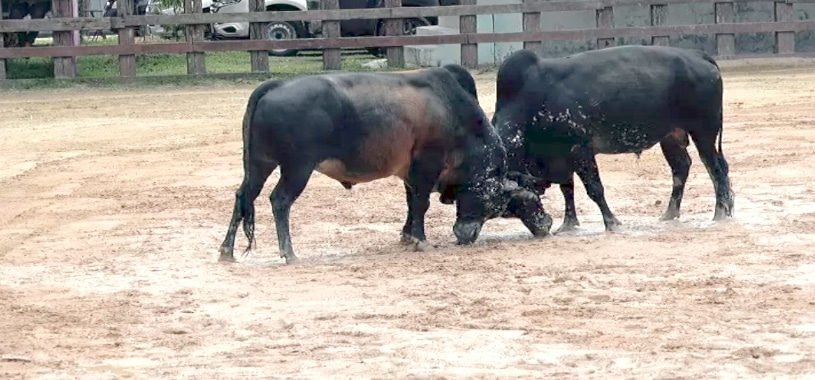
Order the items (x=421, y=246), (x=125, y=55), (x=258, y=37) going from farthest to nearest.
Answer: (x=258, y=37) < (x=125, y=55) < (x=421, y=246)

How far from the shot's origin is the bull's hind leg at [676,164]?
37.4 ft

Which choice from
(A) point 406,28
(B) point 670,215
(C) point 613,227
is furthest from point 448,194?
(A) point 406,28

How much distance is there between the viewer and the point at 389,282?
9.05 meters

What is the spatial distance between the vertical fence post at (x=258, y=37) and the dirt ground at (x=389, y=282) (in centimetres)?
793

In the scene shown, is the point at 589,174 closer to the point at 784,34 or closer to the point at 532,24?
the point at 532,24

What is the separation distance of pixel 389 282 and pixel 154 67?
16.6m

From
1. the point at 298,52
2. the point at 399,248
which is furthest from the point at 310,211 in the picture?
the point at 298,52

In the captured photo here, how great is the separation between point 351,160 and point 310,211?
2166 millimetres

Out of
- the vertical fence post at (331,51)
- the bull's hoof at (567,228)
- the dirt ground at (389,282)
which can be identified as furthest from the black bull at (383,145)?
the vertical fence post at (331,51)

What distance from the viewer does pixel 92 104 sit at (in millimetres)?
20141

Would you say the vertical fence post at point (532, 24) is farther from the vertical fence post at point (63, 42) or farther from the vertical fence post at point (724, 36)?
the vertical fence post at point (63, 42)

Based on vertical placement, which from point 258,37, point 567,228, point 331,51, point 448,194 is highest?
point 258,37

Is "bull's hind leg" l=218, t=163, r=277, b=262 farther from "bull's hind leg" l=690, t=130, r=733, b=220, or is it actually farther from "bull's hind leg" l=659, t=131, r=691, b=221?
"bull's hind leg" l=690, t=130, r=733, b=220

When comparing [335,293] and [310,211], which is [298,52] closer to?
[310,211]
